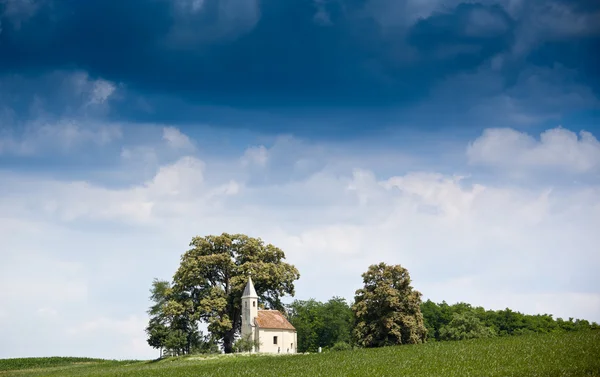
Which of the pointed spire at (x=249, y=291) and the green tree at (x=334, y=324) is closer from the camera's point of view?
the pointed spire at (x=249, y=291)

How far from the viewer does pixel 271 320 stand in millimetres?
71000

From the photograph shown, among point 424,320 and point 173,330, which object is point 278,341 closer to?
point 173,330

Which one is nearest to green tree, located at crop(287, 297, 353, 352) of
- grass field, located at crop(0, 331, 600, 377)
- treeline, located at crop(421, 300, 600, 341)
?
treeline, located at crop(421, 300, 600, 341)

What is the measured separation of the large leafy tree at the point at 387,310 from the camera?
2474 inches

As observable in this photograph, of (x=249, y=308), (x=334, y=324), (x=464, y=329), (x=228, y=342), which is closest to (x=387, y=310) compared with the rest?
(x=464, y=329)

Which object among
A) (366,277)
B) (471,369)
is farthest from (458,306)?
(471,369)

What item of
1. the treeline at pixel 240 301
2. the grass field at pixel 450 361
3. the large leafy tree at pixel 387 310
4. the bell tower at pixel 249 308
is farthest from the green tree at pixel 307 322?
the grass field at pixel 450 361

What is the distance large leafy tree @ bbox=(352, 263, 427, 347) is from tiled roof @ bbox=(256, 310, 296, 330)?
10204 mm

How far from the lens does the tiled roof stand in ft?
228

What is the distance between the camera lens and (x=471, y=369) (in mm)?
31906

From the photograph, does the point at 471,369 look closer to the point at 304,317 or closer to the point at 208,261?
the point at 208,261

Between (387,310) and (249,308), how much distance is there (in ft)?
50.7

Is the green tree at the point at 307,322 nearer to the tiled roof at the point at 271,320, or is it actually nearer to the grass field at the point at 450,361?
the tiled roof at the point at 271,320

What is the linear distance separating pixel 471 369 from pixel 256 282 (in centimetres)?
4252
